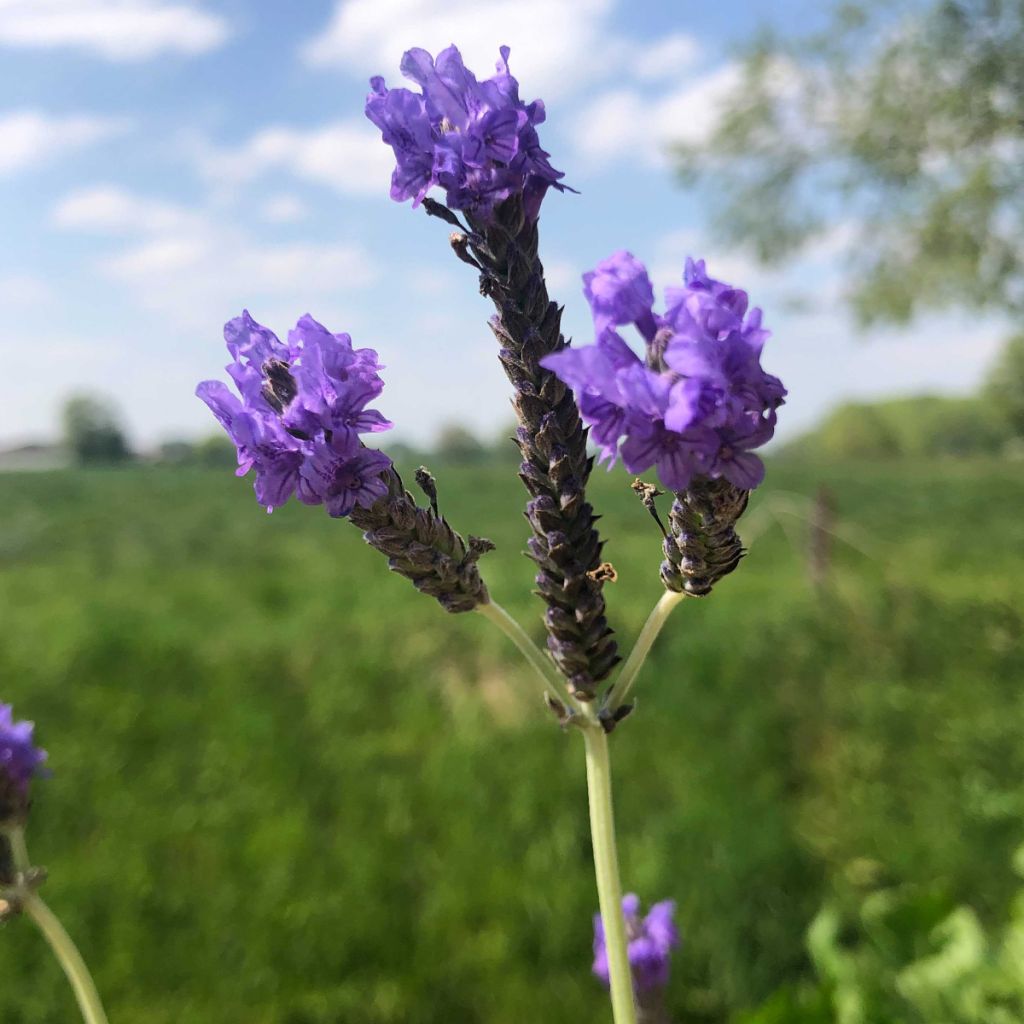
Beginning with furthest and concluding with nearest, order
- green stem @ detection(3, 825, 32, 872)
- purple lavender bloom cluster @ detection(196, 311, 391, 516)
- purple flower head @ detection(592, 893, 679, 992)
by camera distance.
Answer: purple flower head @ detection(592, 893, 679, 992)
green stem @ detection(3, 825, 32, 872)
purple lavender bloom cluster @ detection(196, 311, 391, 516)

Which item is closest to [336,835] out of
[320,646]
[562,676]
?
[320,646]

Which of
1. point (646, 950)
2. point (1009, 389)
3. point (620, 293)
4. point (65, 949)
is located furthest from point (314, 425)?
point (1009, 389)

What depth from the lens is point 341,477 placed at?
3.44 feet

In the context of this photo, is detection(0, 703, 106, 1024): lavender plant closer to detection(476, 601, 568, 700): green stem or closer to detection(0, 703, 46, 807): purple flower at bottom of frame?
detection(0, 703, 46, 807): purple flower at bottom of frame

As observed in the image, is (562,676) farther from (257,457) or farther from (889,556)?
(889,556)

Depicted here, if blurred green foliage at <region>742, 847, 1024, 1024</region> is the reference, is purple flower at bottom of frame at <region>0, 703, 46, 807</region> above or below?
above

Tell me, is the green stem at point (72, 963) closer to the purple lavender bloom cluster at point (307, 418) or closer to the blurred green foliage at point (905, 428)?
the purple lavender bloom cluster at point (307, 418)

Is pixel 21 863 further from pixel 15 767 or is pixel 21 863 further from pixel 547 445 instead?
pixel 547 445

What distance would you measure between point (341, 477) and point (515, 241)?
0.33m

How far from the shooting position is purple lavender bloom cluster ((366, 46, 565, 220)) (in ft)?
3.56

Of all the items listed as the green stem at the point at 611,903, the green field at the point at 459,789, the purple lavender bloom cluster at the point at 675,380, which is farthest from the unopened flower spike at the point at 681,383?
the green field at the point at 459,789

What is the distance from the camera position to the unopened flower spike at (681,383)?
0.90m

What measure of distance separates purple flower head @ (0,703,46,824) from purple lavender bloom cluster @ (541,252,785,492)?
3.34 ft

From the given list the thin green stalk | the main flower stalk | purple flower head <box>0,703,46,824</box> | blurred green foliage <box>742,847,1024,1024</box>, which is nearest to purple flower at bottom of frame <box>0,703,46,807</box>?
purple flower head <box>0,703,46,824</box>
